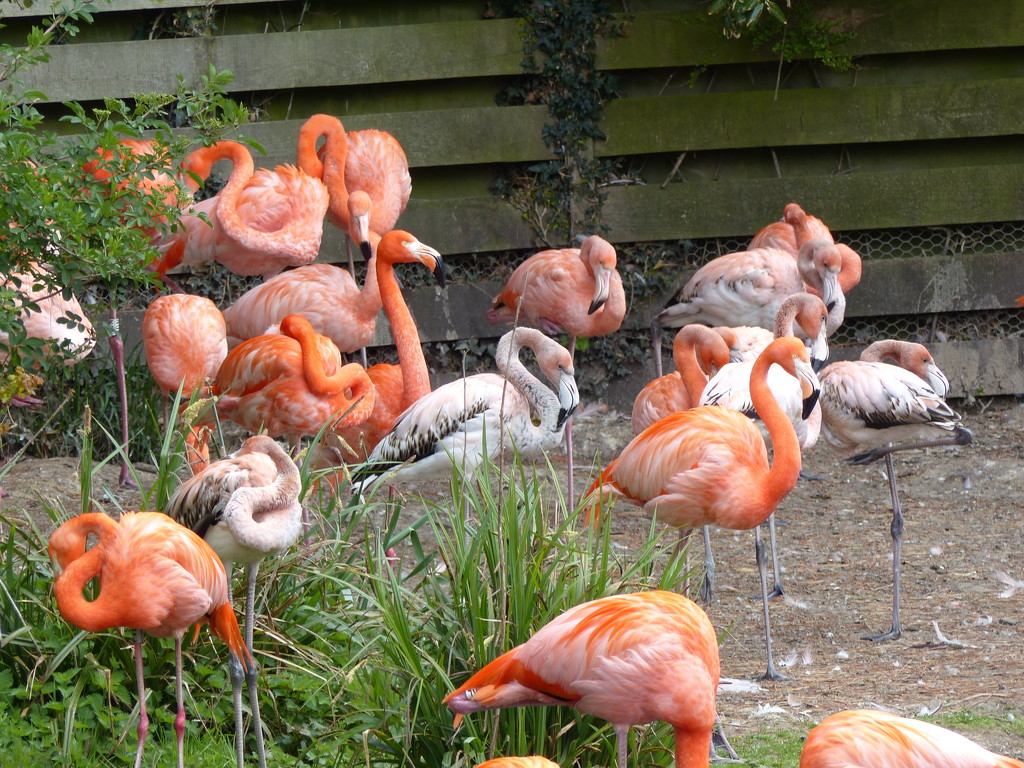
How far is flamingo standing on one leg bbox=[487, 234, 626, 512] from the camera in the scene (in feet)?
18.4

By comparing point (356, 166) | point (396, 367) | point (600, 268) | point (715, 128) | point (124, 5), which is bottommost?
point (396, 367)

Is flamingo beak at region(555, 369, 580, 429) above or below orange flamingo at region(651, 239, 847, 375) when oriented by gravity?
below

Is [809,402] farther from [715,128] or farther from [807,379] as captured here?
[715,128]

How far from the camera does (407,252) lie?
16.3 ft

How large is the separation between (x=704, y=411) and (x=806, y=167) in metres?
3.40

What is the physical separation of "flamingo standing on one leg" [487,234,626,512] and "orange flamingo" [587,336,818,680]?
5.69 ft

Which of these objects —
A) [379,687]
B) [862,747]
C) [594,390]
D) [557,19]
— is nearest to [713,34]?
[557,19]

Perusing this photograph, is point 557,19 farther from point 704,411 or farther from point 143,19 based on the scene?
point 704,411

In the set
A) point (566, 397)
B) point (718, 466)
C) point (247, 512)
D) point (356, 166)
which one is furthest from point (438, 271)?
point (247, 512)

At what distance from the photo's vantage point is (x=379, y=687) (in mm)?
3014

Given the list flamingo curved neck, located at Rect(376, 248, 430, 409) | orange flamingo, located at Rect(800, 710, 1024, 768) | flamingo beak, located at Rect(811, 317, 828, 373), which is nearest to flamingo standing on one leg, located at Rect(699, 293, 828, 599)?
flamingo beak, located at Rect(811, 317, 828, 373)

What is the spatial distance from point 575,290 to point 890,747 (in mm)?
→ 3935

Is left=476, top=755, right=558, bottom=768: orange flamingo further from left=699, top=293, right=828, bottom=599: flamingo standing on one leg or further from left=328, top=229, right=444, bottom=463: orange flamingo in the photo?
left=328, top=229, right=444, bottom=463: orange flamingo

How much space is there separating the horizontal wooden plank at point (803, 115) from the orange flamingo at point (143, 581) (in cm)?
449
